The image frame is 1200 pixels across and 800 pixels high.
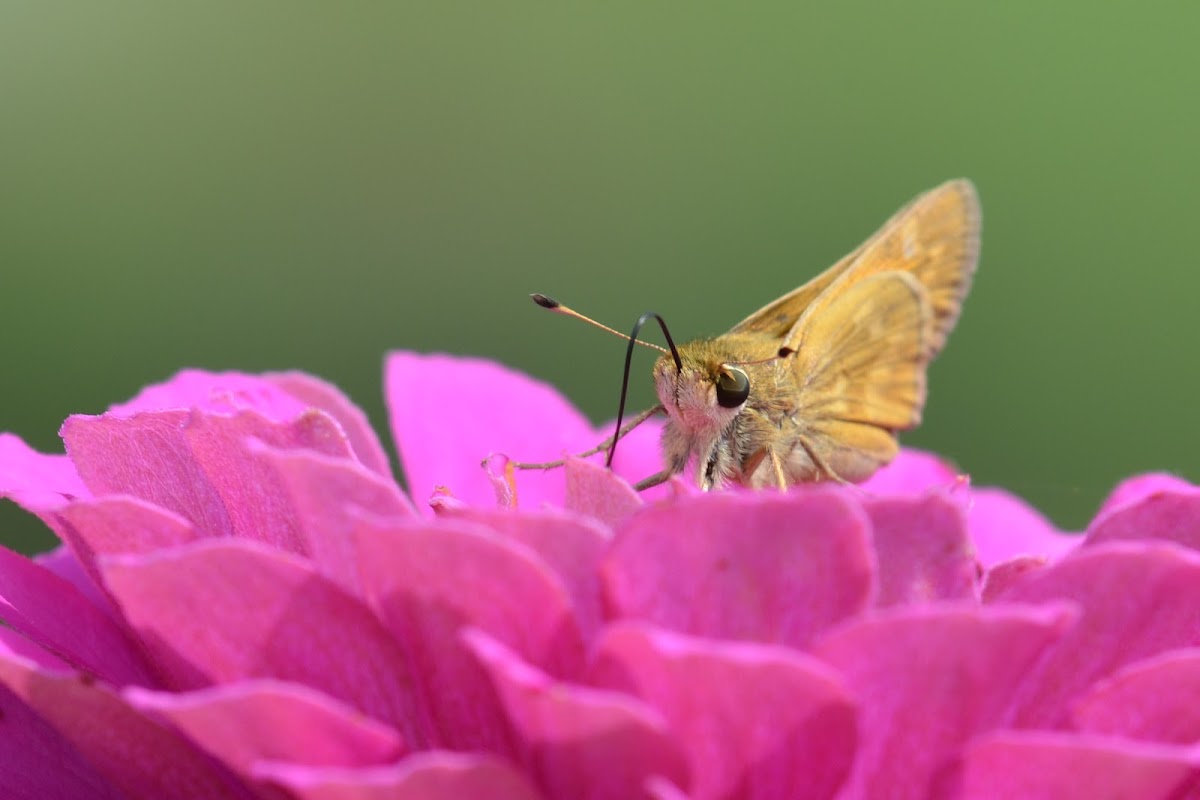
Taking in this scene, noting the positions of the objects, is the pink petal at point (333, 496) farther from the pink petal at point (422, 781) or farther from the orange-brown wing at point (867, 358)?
the orange-brown wing at point (867, 358)

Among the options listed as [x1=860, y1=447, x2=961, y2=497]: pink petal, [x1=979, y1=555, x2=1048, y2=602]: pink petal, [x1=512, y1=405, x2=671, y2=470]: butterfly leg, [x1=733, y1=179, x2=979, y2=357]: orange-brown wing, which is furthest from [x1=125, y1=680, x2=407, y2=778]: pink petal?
[x1=733, y1=179, x2=979, y2=357]: orange-brown wing

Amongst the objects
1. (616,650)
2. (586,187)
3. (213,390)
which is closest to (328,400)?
(213,390)

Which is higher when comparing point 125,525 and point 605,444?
point 125,525

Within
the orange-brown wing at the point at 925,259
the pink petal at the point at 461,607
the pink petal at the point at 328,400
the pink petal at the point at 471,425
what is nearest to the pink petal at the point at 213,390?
the pink petal at the point at 328,400

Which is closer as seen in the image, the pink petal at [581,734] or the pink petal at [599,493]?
the pink petal at [581,734]

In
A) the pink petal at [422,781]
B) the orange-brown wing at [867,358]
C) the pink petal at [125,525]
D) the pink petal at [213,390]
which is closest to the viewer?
the pink petal at [422,781]

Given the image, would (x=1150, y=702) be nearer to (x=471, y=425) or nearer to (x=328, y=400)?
(x=328, y=400)

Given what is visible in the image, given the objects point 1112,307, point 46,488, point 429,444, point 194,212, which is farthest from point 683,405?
point 194,212

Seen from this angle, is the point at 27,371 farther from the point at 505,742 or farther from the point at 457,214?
the point at 505,742

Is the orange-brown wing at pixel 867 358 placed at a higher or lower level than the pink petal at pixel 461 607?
lower
